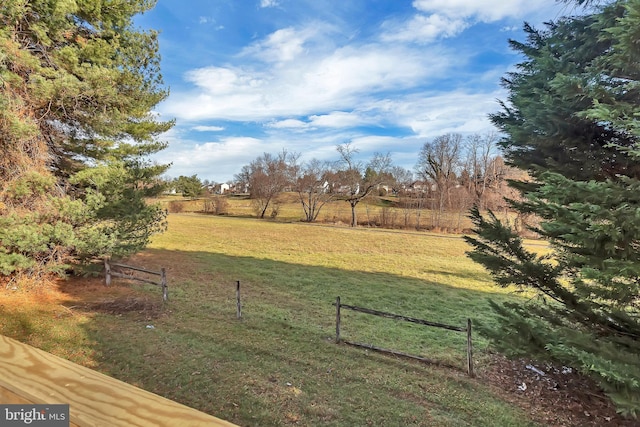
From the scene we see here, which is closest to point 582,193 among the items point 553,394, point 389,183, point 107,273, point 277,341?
point 553,394

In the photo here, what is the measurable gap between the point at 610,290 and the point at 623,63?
2058mm

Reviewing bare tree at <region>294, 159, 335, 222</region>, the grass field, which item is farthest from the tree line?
the grass field

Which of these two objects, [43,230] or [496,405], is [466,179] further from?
[43,230]

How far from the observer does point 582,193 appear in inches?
106

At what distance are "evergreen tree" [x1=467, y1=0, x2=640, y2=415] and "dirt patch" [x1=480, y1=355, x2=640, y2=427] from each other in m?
1.11

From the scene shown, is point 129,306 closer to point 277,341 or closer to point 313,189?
point 277,341

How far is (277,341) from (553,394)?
4389 millimetres

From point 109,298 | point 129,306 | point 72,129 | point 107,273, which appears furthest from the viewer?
point 107,273

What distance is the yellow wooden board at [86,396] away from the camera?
75 centimetres

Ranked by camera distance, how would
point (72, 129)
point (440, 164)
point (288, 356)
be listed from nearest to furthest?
1. point (288, 356)
2. point (72, 129)
3. point (440, 164)

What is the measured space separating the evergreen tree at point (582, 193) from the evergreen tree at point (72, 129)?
772cm

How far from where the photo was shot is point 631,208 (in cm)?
247

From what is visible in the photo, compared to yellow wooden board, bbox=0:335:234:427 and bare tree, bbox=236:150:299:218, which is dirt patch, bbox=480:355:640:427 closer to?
yellow wooden board, bbox=0:335:234:427

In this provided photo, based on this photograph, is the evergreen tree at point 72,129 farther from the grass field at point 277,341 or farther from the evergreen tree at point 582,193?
the evergreen tree at point 582,193
